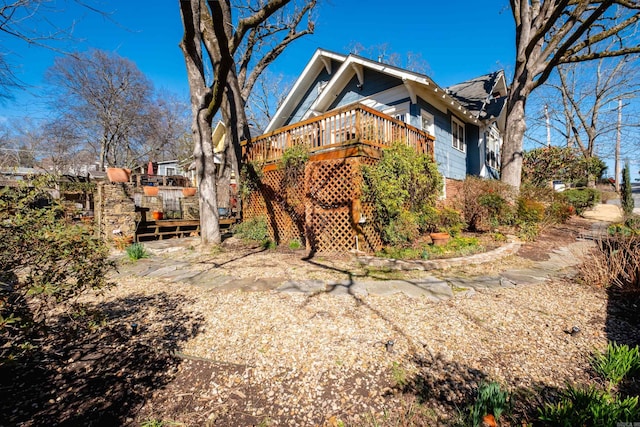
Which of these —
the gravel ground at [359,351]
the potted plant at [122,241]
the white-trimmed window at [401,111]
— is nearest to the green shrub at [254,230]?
the potted plant at [122,241]

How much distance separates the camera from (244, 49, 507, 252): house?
637cm

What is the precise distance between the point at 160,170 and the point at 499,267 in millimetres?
33505

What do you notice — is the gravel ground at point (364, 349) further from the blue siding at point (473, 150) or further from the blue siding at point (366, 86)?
the blue siding at point (473, 150)

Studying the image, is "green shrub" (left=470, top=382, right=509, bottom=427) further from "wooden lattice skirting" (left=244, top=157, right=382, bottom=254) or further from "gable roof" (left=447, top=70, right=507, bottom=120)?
"gable roof" (left=447, top=70, right=507, bottom=120)

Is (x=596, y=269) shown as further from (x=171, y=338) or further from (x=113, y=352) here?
(x=113, y=352)

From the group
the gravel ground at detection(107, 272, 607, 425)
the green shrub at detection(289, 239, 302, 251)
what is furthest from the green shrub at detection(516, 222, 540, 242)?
the green shrub at detection(289, 239, 302, 251)

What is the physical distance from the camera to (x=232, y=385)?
208 centimetres

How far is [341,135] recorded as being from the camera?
7012 mm

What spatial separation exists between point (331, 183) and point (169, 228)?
252 inches

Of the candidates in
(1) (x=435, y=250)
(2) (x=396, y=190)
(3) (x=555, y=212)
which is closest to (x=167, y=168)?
(2) (x=396, y=190)

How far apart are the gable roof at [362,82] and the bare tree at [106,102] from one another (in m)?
16.7

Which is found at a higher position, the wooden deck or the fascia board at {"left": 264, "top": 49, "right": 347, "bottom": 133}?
the fascia board at {"left": 264, "top": 49, "right": 347, "bottom": 133}

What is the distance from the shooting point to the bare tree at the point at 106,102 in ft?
68.8

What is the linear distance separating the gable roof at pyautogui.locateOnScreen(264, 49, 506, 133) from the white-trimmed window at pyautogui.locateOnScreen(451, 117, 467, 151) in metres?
0.48
